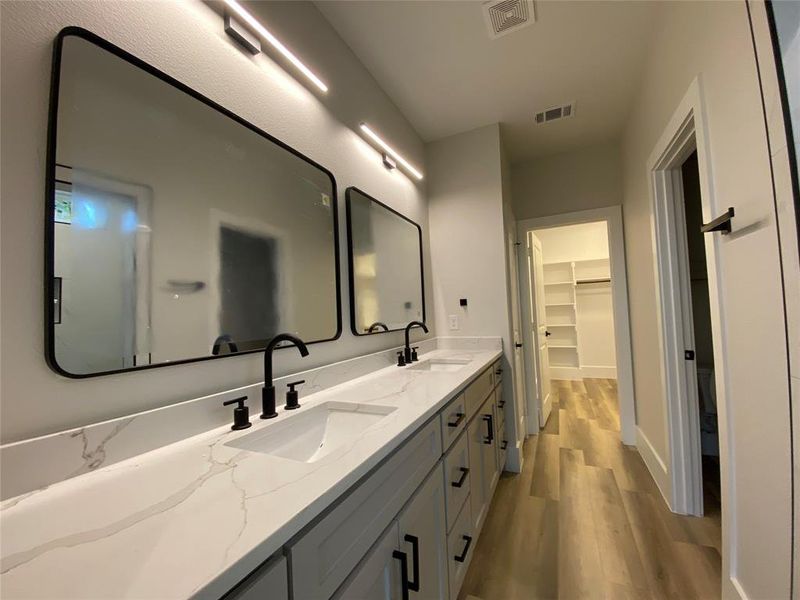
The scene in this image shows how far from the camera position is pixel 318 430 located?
109 cm

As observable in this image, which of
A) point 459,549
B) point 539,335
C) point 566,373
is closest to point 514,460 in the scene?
point 459,549

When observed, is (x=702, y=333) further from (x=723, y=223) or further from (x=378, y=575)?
(x=378, y=575)


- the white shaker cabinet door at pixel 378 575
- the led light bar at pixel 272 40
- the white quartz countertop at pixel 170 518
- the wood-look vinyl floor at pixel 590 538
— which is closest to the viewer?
the white quartz countertop at pixel 170 518

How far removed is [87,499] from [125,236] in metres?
0.56

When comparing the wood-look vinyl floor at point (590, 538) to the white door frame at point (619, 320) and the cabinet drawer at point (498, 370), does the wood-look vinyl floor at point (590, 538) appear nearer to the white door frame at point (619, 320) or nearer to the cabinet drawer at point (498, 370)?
the white door frame at point (619, 320)

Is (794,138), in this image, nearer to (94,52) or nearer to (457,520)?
(457,520)

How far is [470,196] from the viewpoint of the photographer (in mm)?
2520

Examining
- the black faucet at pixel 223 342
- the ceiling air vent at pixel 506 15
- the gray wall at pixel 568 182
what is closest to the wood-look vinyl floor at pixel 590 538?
the black faucet at pixel 223 342

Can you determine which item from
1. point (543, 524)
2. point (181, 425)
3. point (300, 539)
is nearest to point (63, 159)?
point (181, 425)

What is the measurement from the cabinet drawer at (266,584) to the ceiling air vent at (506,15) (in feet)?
7.03

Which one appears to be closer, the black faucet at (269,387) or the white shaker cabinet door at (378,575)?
the white shaker cabinet door at (378,575)

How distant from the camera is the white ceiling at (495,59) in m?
1.56

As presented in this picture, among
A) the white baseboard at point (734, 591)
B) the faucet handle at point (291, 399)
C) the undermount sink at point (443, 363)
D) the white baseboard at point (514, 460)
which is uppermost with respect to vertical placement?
the faucet handle at point (291, 399)

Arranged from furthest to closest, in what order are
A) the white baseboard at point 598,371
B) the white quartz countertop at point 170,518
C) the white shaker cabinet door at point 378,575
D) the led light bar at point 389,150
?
the white baseboard at point 598,371 < the led light bar at point 389,150 < the white shaker cabinet door at point 378,575 < the white quartz countertop at point 170,518
